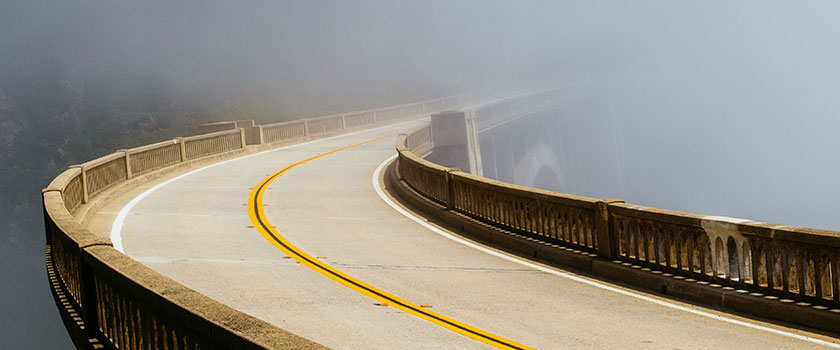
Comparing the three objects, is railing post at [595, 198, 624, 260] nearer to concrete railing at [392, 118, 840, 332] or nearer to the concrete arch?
concrete railing at [392, 118, 840, 332]

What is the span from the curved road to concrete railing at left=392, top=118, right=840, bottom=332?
319mm

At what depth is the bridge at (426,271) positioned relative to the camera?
8531 millimetres

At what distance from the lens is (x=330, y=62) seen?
355 ft

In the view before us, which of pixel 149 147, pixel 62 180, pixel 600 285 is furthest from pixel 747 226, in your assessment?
pixel 149 147

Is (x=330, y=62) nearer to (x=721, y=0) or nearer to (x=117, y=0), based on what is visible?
(x=117, y=0)

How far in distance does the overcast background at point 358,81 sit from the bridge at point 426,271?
52.2m

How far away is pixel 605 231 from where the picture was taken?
12242 millimetres

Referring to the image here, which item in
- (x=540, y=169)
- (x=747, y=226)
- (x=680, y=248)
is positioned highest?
(x=747, y=226)

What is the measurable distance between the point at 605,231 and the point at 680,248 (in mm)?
1526

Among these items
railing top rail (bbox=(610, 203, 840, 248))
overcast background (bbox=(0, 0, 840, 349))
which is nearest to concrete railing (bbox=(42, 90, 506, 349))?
railing top rail (bbox=(610, 203, 840, 248))

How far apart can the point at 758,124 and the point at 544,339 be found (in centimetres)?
19008

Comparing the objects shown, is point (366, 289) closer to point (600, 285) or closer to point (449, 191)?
point (600, 285)

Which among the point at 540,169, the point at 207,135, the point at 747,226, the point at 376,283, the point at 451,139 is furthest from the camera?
Answer: the point at 540,169

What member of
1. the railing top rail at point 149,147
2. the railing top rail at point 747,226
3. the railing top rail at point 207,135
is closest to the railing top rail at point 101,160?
the railing top rail at point 149,147
